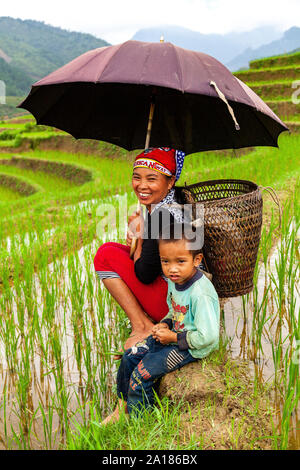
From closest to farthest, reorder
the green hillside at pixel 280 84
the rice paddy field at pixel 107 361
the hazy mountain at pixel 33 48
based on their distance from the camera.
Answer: the rice paddy field at pixel 107 361
the green hillside at pixel 280 84
the hazy mountain at pixel 33 48

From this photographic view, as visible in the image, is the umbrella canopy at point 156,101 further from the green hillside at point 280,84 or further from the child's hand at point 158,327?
the green hillside at point 280,84

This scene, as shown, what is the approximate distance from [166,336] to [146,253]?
379 millimetres

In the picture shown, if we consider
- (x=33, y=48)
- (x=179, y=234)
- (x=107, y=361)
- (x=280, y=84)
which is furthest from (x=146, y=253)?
(x=33, y=48)

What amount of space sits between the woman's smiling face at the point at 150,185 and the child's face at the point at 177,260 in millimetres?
371

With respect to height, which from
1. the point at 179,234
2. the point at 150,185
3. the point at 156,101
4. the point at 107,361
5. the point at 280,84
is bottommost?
the point at 107,361

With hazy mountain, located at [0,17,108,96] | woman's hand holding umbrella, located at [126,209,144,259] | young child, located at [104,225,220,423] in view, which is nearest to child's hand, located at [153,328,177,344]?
young child, located at [104,225,220,423]

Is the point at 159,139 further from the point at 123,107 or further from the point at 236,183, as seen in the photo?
the point at 236,183

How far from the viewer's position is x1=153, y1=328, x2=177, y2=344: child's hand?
1724 millimetres

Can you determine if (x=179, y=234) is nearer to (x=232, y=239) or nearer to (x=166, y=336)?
(x=232, y=239)

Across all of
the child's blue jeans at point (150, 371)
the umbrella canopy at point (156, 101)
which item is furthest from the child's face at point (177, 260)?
the umbrella canopy at point (156, 101)

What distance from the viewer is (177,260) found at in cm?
171

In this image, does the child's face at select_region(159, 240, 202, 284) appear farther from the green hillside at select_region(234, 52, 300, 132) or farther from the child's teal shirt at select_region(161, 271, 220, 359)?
the green hillside at select_region(234, 52, 300, 132)

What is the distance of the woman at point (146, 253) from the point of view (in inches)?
76.5

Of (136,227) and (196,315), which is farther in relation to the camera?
(136,227)
